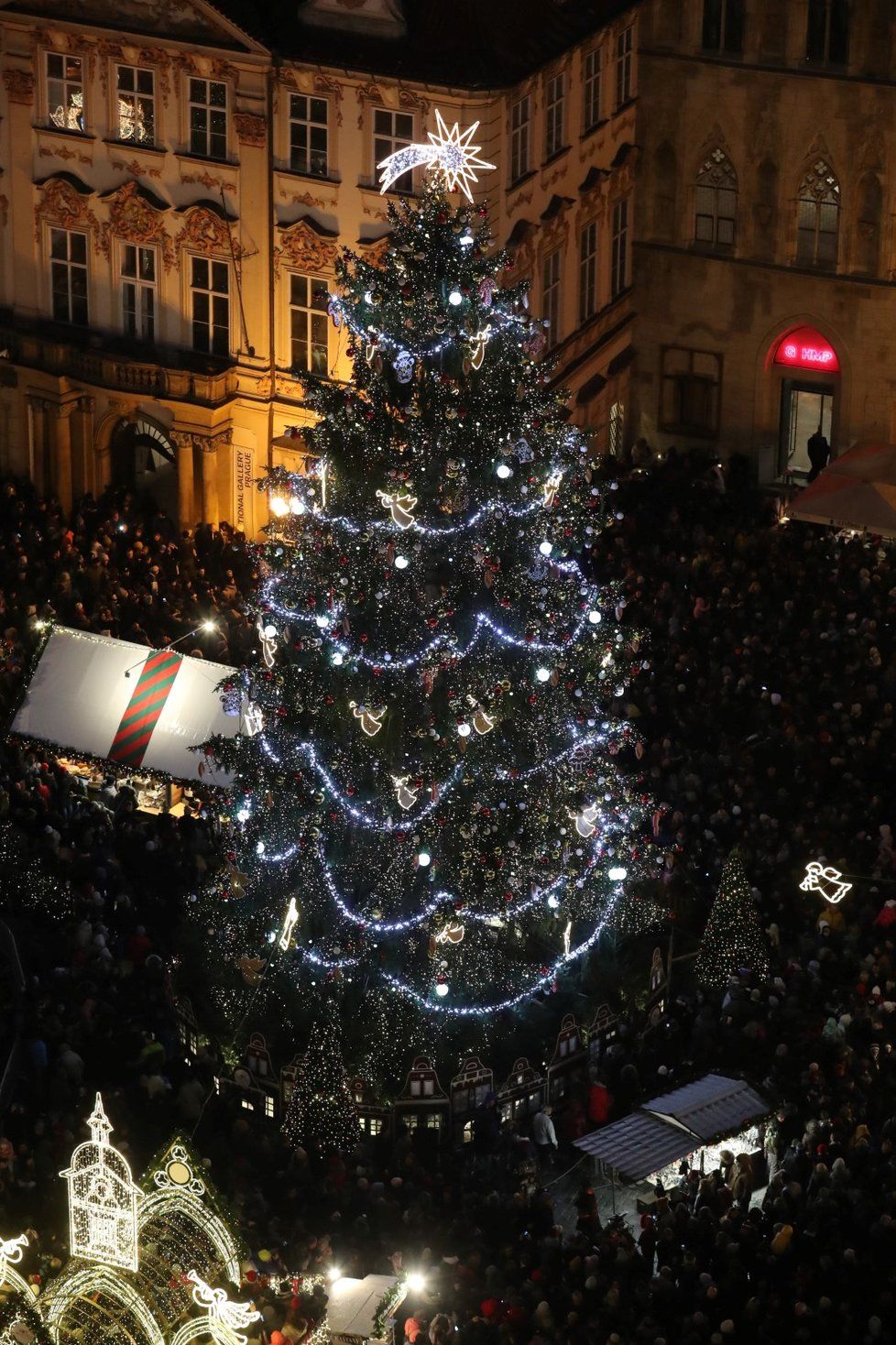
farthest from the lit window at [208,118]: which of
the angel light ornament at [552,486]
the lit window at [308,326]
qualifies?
the angel light ornament at [552,486]

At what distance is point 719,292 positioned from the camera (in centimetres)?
5353

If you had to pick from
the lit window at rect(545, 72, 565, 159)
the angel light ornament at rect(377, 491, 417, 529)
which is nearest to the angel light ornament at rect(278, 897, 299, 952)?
the angel light ornament at rect(377, 491, 417, 529)

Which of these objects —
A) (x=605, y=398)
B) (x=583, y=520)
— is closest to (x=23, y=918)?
(x=583, y=520)

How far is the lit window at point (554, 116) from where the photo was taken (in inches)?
1932

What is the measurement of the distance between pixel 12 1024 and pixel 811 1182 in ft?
35.3

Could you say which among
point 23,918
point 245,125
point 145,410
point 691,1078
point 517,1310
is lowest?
point 517,1310

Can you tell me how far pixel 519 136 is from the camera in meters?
48.1

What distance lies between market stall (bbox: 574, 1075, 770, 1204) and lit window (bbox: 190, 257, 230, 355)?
21.0 m

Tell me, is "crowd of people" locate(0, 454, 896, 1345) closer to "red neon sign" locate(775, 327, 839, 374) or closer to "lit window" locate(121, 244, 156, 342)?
"lit window" locate(121, 244, 156, 342)

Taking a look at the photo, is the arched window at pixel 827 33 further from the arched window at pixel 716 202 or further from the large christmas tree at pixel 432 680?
the large christmas tree at pixel 432 680

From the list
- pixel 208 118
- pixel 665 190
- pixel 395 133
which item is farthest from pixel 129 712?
pixel 665 190

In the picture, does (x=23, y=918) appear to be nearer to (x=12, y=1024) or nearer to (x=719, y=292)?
(x=12, y=1024)

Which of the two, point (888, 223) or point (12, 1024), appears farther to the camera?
point (888, 223)

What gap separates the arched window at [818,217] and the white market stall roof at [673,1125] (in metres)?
23.9
